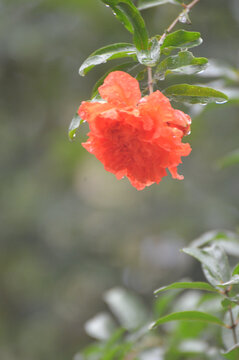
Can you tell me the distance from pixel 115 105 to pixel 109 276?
7.54ft

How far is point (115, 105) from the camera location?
91 centimetres

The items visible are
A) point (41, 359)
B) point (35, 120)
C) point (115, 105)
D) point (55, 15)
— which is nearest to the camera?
point (115, 105)

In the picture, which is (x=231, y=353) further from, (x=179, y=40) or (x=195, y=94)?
(x=179, y=40)

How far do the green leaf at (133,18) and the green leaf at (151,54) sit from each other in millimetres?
13

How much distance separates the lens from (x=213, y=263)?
3.57 feet

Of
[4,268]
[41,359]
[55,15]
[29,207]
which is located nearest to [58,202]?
[29,207]

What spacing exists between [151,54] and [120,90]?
9cm

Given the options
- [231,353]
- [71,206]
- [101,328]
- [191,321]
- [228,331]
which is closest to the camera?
[231,353]

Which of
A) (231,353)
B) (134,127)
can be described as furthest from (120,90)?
(231,353)

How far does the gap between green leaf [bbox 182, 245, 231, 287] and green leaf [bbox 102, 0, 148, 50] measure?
0.44m

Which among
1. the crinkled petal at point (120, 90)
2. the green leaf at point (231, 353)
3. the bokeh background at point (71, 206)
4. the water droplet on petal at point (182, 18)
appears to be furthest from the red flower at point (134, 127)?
the bokeh background at point (71, 206)

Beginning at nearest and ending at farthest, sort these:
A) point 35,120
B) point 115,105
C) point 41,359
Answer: point 115,105 < point 41,359 < point 35,120

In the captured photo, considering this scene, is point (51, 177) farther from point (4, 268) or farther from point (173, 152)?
point (173, 152)

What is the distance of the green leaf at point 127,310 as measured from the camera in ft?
5.49
